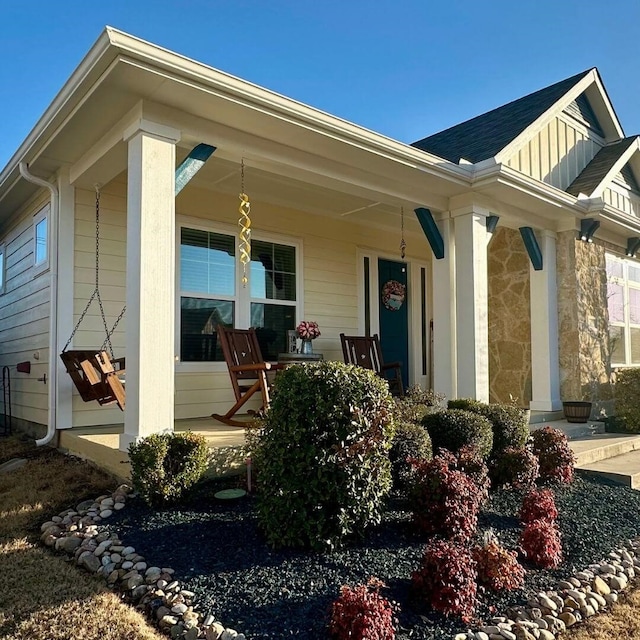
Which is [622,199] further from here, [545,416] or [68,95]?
[68,95]

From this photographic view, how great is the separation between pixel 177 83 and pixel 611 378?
22.1ft

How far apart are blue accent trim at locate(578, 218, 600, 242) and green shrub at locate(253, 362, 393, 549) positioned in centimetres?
547

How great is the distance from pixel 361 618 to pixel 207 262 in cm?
445

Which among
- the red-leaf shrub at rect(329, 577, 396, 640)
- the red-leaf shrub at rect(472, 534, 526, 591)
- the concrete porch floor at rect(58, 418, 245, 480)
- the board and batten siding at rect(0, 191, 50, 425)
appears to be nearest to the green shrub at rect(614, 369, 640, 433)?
the concrete porch floor at rect(58, 418, 245, 480)

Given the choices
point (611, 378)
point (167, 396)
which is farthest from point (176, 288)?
point (611, 378)

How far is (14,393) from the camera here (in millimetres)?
6527

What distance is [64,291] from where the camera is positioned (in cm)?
490

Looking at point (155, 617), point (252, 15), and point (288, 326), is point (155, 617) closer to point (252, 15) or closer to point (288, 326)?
point (288, 326)

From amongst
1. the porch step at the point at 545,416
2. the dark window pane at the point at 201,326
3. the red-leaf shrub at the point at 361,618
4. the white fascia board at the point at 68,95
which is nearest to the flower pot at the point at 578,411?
the porch step at the point at 545,416

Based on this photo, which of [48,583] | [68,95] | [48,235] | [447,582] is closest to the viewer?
[447,582]

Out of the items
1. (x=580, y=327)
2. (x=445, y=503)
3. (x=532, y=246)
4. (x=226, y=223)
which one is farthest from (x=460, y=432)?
(x=580, y=327)

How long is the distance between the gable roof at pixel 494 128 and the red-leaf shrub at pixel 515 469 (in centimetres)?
362

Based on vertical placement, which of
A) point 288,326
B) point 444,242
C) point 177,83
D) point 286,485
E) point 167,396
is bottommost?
point 286,485

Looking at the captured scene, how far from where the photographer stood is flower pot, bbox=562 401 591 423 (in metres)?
6.43
